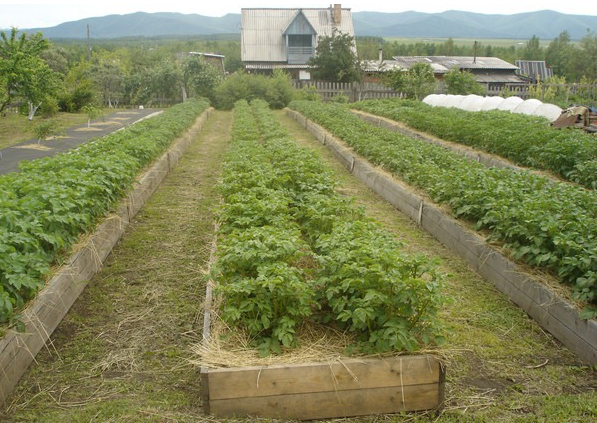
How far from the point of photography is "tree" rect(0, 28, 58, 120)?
18438 millimetres

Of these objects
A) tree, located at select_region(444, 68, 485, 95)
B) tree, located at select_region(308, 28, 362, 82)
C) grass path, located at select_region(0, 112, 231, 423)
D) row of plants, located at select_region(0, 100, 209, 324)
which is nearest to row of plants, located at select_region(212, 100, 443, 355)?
grass path, located at select_region(0, 112, 231, 423)

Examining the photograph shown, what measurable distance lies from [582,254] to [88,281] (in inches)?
178

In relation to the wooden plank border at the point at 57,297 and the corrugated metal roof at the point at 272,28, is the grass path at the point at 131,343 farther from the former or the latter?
the corrugated metal roof at the point at 272,28

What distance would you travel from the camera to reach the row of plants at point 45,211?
4078 mm

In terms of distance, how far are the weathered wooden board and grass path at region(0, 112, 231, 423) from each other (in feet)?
1.00

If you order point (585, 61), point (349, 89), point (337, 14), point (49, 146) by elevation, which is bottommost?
point (49, 146)

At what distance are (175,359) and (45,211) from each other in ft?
Result: 5.82

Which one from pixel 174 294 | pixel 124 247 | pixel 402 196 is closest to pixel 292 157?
pixel 402 196

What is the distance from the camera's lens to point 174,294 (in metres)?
5.59

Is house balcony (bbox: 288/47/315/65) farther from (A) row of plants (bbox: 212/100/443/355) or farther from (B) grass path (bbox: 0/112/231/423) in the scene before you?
(A) row of plants (bbox: 212/100/443/355)

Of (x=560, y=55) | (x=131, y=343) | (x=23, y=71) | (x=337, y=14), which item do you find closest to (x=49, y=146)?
(x=23, y=71)

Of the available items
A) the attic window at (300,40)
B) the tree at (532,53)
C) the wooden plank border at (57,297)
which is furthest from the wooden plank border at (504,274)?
the tree at (532,53)

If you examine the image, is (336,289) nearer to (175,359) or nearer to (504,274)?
(175,359)

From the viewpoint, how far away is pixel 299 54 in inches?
1887
